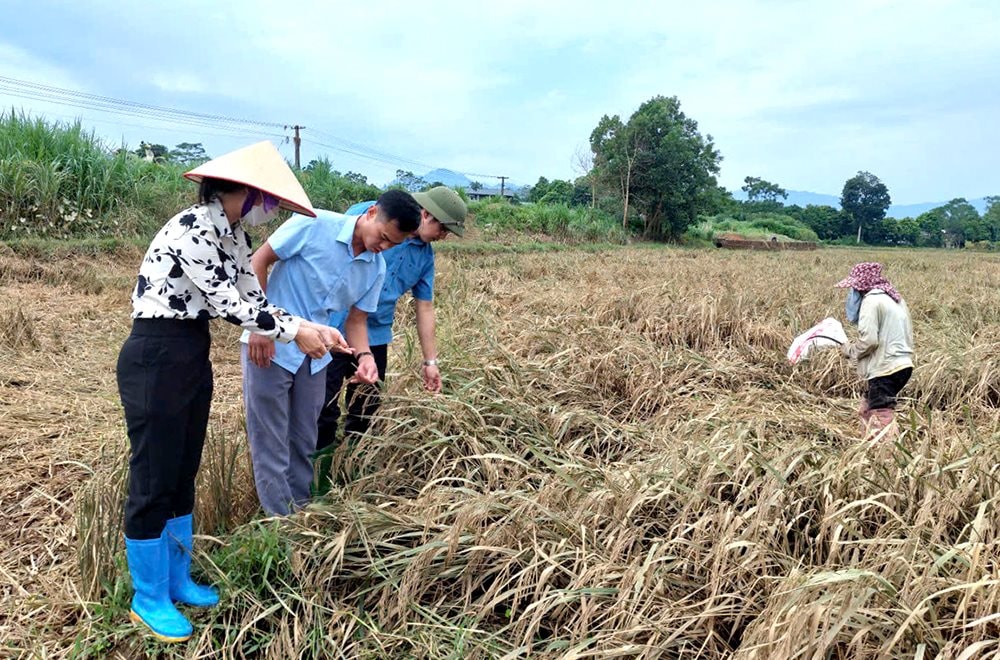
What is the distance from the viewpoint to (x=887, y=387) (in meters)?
3.47

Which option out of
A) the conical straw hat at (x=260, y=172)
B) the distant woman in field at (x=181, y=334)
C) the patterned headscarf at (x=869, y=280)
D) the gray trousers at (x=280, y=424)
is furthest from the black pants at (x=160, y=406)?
the patterned headscarf at (x=869, y=280)

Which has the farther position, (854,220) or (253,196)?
(854,220)

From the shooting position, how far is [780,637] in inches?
58.6

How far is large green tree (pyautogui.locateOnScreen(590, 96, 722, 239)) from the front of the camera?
26.0 meters

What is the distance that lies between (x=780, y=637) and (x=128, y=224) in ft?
31.6

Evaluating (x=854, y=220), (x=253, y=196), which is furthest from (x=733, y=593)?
(x=854, y=220)

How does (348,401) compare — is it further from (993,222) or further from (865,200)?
(993,222)

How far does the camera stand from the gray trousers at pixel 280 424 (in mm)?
1967

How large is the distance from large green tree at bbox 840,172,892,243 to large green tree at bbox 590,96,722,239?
3127cm

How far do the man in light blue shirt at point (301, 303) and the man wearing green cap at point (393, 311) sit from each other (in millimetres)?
262

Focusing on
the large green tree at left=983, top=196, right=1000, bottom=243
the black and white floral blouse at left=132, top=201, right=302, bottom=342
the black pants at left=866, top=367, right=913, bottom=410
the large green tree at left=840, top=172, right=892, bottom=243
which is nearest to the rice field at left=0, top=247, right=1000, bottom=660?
the black pants at left=866, top=367, right=913, bottom=410

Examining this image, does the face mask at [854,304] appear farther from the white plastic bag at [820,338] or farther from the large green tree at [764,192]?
the large green tree at [764,192]

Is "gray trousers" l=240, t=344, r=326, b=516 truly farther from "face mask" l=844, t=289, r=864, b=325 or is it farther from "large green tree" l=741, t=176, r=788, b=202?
"large green tree" l=741, t=176, r=788, b=202

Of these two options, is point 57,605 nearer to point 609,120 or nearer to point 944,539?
point 944,539
